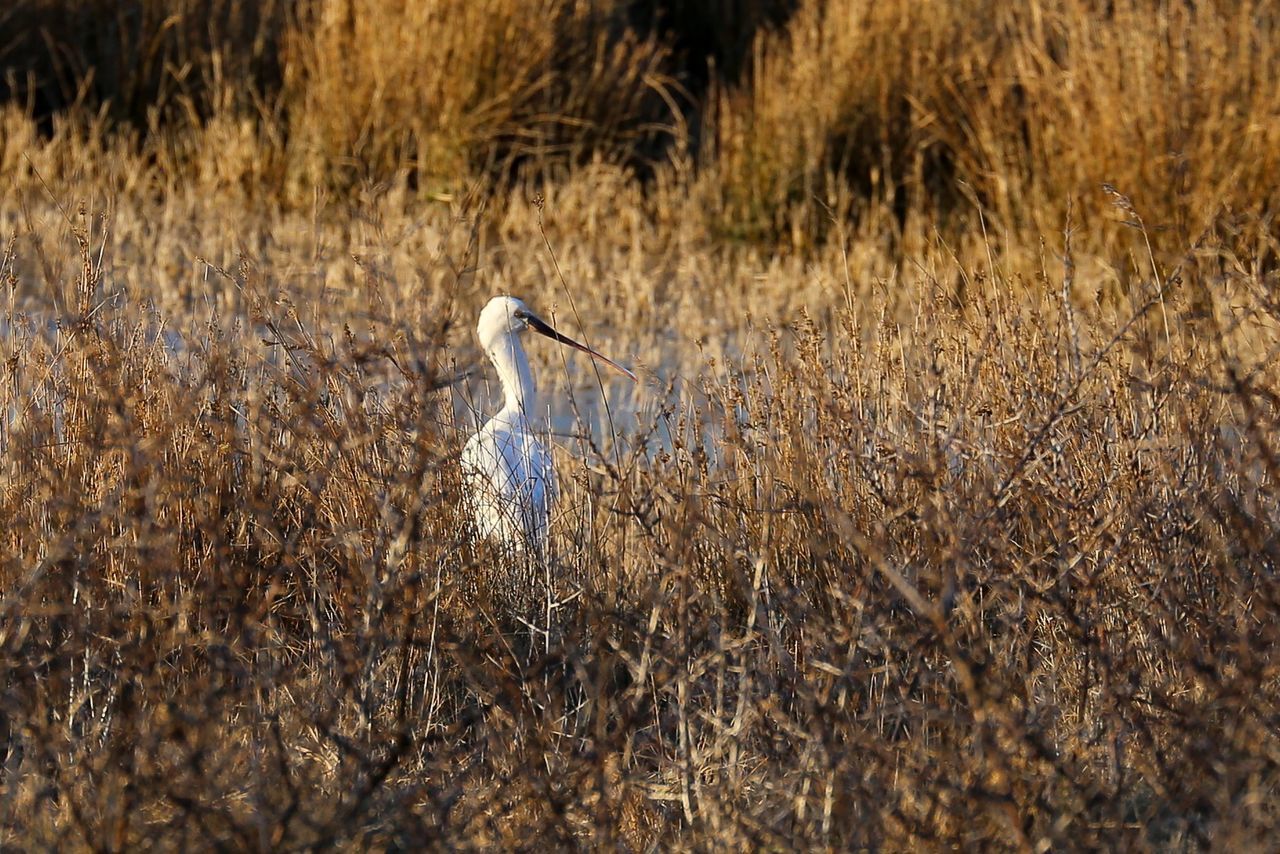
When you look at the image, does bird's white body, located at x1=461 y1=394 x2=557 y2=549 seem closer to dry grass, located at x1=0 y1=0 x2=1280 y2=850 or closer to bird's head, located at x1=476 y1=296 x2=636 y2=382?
dry grass, located at x1=0 y1=0 x2=1280 y2=850

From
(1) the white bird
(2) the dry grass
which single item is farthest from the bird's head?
(2) the dry grass

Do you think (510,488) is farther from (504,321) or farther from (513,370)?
(504,321)

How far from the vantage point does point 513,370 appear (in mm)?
4070

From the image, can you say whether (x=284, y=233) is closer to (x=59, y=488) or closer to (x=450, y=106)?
(x=450, y=106)

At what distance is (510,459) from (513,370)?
1.43ft

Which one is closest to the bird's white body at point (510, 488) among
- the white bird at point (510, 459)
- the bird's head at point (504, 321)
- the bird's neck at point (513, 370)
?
the white bird at point (510, 459)

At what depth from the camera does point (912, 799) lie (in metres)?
2.26

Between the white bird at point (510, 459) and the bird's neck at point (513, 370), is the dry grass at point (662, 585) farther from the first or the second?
the bird's neck at point (513, 370)

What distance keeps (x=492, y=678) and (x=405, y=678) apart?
484 mm

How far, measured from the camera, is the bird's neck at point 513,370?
13.0ft

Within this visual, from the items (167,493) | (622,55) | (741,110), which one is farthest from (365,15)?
(167,493)

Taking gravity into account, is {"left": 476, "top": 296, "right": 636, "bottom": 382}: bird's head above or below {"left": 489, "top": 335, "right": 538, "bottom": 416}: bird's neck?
above

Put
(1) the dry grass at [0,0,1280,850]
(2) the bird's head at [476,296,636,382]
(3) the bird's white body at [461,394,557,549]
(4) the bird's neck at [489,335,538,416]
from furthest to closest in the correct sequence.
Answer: (2) the bird's head at [476,296,636,382], (4) the bird's neck at [489,335,538,416], (3) the bird's white body at [461,394,557,549], (1) the dry grass at [0,0,1280,850]

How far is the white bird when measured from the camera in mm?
3227
